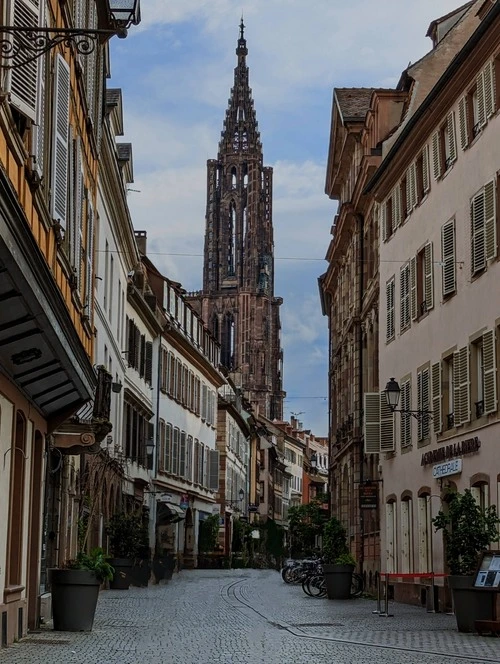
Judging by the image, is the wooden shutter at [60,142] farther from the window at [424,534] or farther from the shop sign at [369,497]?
the shop sign at [369,497]

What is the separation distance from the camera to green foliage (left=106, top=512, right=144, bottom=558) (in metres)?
38.2

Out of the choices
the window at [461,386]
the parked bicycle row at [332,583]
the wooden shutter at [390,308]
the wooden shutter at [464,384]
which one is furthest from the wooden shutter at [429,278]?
the parked bicycle row at [332,583]

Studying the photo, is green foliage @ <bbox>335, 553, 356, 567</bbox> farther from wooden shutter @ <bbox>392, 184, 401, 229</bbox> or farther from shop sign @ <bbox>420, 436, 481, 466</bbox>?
wooden shutter @ <bbox>392, 184, 401, 229</bbox>

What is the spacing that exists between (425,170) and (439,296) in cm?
358

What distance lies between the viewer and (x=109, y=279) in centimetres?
3706

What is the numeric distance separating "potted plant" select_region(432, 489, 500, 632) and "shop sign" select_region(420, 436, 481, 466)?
13.1ft

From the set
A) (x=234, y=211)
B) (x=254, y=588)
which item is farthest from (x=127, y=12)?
(x=234, y=211)

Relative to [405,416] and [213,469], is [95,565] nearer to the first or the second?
[405,416]

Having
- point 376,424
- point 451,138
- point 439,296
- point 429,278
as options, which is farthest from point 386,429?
point 451,138

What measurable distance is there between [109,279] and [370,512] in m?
10.7

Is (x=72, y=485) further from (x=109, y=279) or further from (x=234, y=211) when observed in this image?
(x=234, y=211)

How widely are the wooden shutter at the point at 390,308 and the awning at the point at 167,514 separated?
20.6 m

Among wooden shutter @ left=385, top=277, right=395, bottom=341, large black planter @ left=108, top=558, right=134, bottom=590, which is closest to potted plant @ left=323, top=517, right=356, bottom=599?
wooden shutter @ left=385, top=277, right=395, bottom=341

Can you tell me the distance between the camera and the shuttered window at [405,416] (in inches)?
1237
